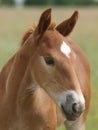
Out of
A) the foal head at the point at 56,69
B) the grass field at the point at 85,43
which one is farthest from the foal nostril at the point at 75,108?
the grass field at the point at 85,43

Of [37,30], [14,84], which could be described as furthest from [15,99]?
[37,30]

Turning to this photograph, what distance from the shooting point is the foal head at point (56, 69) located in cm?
550

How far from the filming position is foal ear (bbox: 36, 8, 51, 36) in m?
5.84

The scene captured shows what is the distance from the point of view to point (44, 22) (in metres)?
5.89

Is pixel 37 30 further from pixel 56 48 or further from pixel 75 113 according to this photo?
pixel 75 113

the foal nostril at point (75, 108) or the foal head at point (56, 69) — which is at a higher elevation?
the foal head at point (56, 69)

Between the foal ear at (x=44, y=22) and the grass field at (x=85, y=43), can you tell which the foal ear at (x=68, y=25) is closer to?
the foal ear at (x=44, y=22)

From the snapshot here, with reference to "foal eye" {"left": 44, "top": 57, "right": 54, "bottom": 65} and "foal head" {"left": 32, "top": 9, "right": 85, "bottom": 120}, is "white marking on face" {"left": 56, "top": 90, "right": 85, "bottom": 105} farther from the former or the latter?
"foal eye" {"left": 44, "top": 57, "right": 54, "bottom": 65}

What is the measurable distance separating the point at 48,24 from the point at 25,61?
0.43m

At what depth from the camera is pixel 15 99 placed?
616 centimetres

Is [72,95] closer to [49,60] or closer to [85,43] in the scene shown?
[49,60]

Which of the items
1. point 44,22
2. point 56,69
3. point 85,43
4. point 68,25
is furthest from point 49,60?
point 85,43

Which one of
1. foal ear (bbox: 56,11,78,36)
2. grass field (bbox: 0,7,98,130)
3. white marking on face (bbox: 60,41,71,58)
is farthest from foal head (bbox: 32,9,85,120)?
grass field (bbox: 0,7,98,130)

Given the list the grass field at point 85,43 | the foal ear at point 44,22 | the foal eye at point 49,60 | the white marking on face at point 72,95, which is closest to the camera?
the white marking on face at point 72,95
